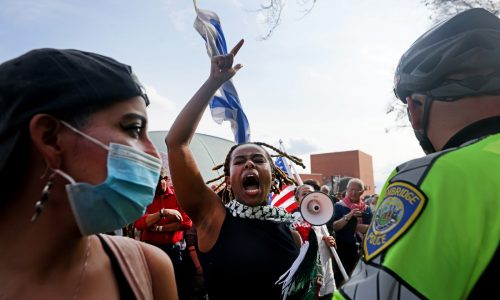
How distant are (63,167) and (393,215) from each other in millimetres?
1128

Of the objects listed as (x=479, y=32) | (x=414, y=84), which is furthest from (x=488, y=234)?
(x=479, y=32)

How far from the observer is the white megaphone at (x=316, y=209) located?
4.28 m

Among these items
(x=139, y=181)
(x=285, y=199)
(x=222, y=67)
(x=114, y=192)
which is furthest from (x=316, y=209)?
(x=114, y=192)

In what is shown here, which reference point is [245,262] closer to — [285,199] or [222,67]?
[222,67]

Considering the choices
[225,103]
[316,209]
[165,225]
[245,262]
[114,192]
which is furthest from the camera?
[165,225]

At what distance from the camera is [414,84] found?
1343 millimetres

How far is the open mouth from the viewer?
2.84 meters

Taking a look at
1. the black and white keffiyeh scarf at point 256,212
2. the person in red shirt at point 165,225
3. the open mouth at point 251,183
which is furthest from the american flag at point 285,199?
the black and white keffiyeh scarf at point 256,212

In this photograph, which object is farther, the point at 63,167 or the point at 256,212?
the point at 256,212

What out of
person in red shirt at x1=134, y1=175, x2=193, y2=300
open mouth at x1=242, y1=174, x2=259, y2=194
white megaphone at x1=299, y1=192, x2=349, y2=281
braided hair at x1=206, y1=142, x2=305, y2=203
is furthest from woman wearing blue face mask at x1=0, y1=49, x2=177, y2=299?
person in red shirt at x1=134, y1=175, x2=193, y2=300

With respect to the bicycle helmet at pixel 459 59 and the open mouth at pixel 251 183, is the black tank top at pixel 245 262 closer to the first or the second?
the open mouth at pixel 251 183

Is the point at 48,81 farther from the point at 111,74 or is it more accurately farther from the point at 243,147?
the point at 243,147

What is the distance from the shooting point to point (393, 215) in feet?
3.44

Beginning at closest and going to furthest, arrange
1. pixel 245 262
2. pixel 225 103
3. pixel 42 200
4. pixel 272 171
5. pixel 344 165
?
pixel 42 200
pixel 245 262
pixel 272 171
pixel 225 103
pixel 344 165
